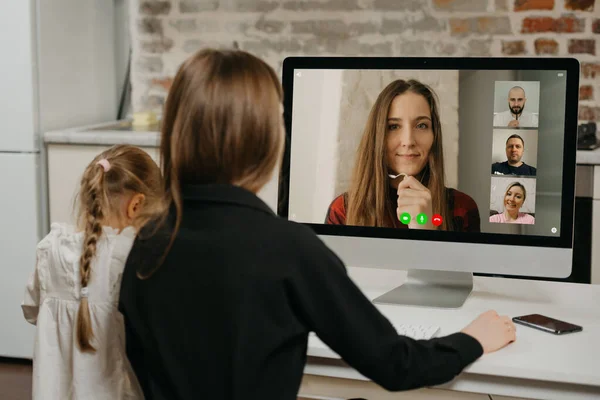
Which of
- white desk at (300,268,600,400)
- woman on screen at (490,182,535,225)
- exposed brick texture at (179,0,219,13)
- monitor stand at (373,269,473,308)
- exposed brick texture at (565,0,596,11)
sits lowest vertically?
white desk at (300,268,600,400)

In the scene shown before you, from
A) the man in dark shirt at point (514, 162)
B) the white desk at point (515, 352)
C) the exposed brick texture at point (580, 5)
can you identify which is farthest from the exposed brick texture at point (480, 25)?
the man in dark shirt at point (514, 162)

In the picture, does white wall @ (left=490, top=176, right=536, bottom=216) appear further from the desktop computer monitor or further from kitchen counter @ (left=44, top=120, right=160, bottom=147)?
kitchen counter @ (left=44, top=120, right=160, bottom=147)

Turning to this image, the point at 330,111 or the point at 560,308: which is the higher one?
the point at 330,111

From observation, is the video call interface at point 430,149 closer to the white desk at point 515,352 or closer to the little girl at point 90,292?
the white desk at point 515,352

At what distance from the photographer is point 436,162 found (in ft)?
5.46

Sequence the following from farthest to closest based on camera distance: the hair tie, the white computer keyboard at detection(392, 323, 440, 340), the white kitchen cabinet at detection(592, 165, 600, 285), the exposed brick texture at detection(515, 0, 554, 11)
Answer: the exposed brick texture at detection(515, 0, 554, 11) < the white kitchen cabinet at detection(592, 165, 600, 285) < the hair tie < the white computer keyboard at detection(392, 323, 440, 340)

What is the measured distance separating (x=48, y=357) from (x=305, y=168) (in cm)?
67

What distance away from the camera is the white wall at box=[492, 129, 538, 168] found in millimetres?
1632

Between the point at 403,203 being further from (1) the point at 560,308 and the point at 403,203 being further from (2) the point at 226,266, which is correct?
(2) the point at 226,266

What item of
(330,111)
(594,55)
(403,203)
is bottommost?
(403,203)

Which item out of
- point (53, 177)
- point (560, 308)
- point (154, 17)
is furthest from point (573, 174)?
point (154, 17)

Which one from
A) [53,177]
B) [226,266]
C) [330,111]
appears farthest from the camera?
[53,177]

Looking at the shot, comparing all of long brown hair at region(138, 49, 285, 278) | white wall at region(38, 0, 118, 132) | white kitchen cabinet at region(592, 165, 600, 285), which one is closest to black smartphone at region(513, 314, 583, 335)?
long brown hair at region(138, 49, 285, 278)

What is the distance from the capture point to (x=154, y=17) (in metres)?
3.35
